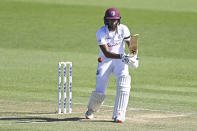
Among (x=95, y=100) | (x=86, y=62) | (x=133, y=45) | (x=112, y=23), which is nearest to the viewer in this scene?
(x=133, y=45)

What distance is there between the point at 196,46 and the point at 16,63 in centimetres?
905

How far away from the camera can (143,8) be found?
42.1 m

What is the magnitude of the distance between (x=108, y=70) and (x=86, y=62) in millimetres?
12250

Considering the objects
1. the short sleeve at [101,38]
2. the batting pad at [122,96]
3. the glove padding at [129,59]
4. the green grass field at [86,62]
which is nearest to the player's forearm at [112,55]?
the glove padding at [129,59]

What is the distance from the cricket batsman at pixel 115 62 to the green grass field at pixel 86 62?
356 mm

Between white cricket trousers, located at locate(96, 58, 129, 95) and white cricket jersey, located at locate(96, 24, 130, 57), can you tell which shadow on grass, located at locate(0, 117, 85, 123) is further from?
white cricket jersey, located at locate(96, 24, 130, 57)

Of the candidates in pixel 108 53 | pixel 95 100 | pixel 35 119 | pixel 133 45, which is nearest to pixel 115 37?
pixel 108 53

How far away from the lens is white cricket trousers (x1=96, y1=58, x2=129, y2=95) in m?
13.7

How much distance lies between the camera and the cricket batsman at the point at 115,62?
13.5 meters

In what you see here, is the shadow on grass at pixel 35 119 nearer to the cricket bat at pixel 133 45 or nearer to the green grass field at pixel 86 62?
the green grass field at pixel 86 62

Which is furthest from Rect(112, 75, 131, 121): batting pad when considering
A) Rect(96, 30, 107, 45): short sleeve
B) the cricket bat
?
Rect(96, 30, 107, 45): short sleeve

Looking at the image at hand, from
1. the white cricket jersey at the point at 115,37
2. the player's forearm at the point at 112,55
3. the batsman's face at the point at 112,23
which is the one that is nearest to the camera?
the player's forearm at the point at 112,55

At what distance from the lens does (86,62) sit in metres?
26.0

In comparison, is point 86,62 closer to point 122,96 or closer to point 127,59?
point 122,96
